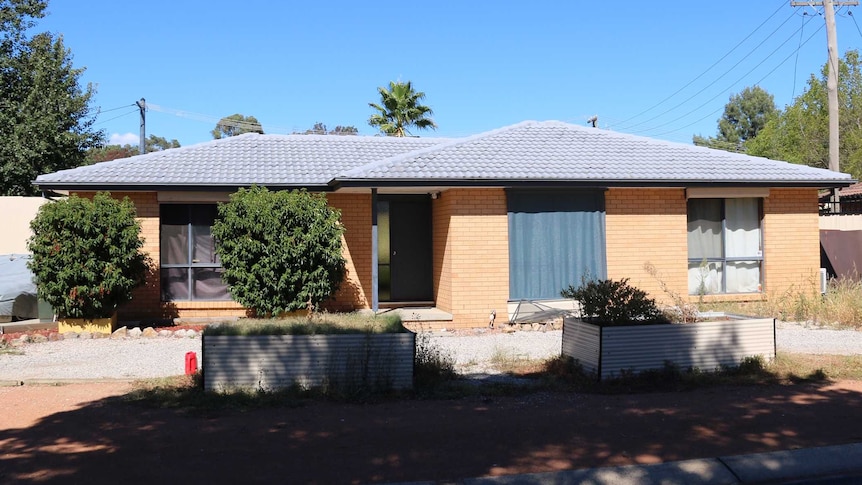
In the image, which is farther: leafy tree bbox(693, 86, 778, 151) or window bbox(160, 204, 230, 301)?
leafy tree bbox(693, 86, 778, 151)

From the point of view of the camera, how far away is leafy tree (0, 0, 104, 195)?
26.9m

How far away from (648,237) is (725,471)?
1044 centimetres

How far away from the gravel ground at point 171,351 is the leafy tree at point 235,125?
4852 centimetres

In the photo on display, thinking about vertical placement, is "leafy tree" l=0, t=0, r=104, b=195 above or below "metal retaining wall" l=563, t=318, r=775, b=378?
above

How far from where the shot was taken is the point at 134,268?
14391mm

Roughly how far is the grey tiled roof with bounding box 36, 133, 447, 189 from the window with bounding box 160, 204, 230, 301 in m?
0.84

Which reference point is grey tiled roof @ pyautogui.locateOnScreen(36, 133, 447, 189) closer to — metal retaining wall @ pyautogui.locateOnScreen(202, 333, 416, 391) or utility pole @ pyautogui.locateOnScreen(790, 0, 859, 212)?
metal retaining wall @ pyautogui.locateOnScreen(202, 333, 416, 391)

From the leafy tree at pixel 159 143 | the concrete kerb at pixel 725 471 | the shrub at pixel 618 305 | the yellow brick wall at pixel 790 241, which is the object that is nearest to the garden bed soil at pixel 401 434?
the concrete kerb at pixel 725 471

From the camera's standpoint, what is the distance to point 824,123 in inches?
1556

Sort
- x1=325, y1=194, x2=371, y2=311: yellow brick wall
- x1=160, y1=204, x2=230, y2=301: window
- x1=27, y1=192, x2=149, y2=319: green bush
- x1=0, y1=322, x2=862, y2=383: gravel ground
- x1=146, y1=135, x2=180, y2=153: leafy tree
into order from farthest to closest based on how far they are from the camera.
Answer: x1=146, y1=135, x2=180, y2=153: leafy tree
x1=325, y1=194, x2=371, y2=311: yellow brick wall
x1=160, y1=204, x2=230, y2=301: window
x1=27, y1=192, x2=149, y2=319: green bush
x1=0, y1=322, x2=862, y2=383: gravel ground

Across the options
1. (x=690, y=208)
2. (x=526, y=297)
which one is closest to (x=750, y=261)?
(x=690, y=208)

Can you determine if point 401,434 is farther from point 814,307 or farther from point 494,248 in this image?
point 814,307

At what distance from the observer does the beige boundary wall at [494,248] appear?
1495 centimetres

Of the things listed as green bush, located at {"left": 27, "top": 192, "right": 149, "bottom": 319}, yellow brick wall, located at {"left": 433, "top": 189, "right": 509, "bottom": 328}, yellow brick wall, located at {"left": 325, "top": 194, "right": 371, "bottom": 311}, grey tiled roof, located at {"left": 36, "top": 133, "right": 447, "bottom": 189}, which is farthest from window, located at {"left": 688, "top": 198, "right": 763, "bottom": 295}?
green bush, located at {"left": 27, "top": 192, "right": 149, "bottom": 319}
